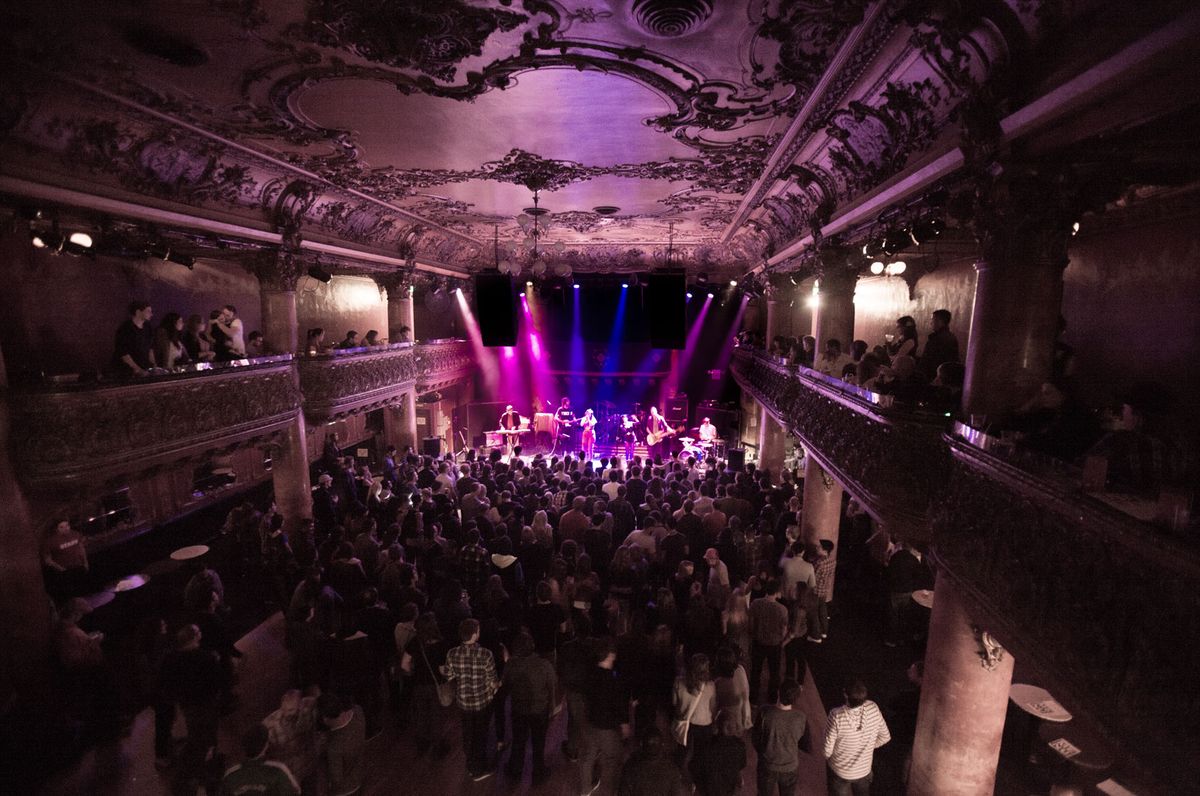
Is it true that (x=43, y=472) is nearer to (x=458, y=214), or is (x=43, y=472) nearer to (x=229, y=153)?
(x=229, y=153)

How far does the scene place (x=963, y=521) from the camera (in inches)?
168

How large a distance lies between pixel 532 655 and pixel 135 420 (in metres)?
6.15

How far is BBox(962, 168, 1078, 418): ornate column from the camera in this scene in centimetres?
396

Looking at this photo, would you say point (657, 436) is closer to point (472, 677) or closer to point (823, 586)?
point (823, 586)

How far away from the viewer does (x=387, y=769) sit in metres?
5.83

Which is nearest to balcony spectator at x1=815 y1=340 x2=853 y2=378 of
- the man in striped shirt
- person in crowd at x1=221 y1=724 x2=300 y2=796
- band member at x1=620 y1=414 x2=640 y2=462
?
the man in striped shirt

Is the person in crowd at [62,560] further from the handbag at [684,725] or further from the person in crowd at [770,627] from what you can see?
the person in crowd at [770,627]

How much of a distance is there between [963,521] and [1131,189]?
3.54m

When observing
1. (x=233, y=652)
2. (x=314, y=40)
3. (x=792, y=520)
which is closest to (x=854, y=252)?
(x=792, y=520)

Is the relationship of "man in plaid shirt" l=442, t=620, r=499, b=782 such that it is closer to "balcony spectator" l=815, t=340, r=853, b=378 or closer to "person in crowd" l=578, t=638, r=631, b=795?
"person in crowd" l=578, t=638, r=631, b=795

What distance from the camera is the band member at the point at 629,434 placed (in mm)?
18047

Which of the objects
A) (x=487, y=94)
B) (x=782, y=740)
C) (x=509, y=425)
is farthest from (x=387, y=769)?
(x=509, y=425)

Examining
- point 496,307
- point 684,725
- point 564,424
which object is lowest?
point 684,725

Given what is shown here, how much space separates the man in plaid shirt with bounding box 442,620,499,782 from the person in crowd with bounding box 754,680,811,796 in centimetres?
259
